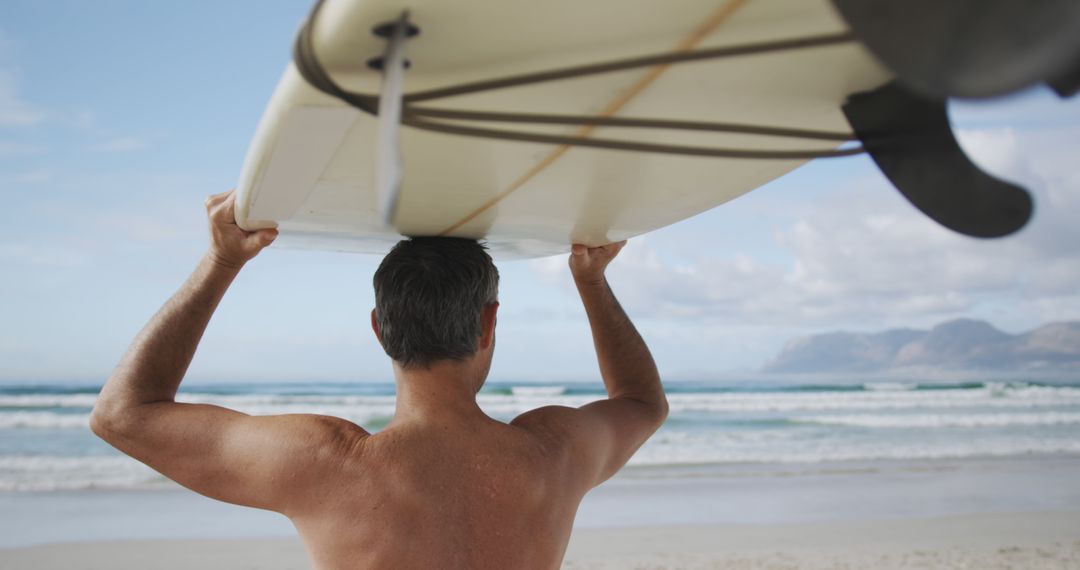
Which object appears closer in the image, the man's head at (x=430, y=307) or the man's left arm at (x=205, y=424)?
the man's left arm at (x=205, y=424)

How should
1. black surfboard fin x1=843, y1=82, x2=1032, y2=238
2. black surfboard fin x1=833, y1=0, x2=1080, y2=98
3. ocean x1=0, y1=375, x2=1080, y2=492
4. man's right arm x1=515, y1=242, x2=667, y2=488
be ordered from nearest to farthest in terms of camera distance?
black surfboard fin x1=833, y1=0, x2=1080, y2=98, black surfboard fin x1=843, y1=82, x2=1032, y2=238, man's right arm x1=515, y1=242, x2=667, y2=488, ocean x1=0, y1=375, x2=1080, y2=492

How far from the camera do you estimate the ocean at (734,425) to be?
37.6ft

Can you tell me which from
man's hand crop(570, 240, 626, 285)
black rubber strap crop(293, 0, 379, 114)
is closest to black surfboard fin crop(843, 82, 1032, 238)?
black rubber strap crop(293, 0, 379, 114)

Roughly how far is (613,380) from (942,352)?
4681 centimetres

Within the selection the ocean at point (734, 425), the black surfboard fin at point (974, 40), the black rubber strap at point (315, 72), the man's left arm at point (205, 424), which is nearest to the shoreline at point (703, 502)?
the ocean at point (734, 425)

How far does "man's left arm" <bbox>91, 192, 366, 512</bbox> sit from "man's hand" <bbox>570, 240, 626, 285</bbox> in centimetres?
91

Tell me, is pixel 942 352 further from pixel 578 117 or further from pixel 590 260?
pixel 578 117

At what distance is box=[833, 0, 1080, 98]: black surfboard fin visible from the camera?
71 centimetres

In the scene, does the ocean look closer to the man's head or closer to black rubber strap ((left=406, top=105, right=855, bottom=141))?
the man's head

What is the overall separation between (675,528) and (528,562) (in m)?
6.36

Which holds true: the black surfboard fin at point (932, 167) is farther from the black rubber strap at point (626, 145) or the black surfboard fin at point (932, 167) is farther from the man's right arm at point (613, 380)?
the man's right arm at point (613, 380)

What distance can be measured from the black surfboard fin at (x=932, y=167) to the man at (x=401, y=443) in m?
0.96

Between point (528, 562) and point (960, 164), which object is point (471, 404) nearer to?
point (528, 562)

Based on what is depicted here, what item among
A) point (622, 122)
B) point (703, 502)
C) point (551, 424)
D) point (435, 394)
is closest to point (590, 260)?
point (551, 424)
